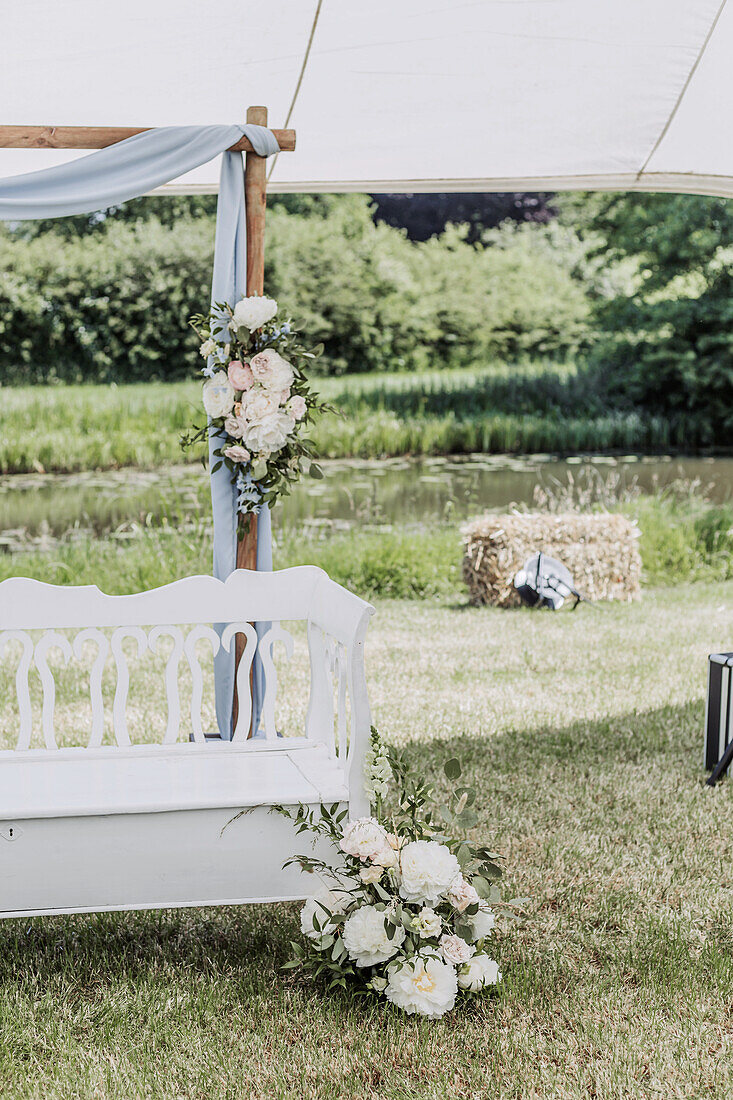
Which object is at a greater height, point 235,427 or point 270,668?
point 235,427

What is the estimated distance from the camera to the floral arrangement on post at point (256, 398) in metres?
3.29

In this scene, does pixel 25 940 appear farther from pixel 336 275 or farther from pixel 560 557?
pixel 336 275

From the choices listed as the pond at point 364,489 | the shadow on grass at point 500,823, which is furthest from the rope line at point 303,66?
the pond at point 364,489

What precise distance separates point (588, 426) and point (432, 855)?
9.08m

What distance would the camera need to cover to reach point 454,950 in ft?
7.30

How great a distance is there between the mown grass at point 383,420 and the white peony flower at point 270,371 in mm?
6642

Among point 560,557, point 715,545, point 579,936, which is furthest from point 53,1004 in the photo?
point 715,545

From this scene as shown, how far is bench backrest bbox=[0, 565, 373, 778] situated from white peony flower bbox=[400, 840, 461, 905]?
451mm

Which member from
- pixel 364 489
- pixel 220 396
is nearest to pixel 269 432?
pixel 220 396

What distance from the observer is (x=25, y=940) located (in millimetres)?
2637

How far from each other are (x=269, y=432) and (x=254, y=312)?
36 cm

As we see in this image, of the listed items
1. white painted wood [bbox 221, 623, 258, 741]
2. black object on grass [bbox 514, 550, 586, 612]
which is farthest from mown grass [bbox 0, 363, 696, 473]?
white painted wood [bbox 221, 623, 258, 741]

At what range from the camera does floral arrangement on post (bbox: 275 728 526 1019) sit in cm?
222

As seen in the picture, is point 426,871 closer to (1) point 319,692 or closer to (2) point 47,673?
(1) point 319,692
